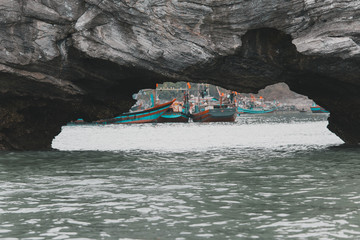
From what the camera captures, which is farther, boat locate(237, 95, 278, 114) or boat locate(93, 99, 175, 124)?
boat locate(237, 95, 278, 114)

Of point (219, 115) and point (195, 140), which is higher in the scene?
point (219, 115)

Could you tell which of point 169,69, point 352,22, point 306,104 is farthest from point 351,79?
point 306,104

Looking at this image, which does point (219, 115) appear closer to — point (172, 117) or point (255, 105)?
point (172, 117)

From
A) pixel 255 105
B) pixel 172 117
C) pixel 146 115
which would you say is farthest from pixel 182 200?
pixel 255 105

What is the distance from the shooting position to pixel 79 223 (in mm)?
7215

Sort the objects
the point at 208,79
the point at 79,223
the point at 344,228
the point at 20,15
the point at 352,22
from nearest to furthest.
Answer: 1. the point at 344,228
2. the point at 79,223
3. the point at 352,22
4. the point at 20,15
5. the point at 208,79

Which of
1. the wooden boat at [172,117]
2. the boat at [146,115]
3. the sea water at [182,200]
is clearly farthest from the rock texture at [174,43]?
the wooden boat at [172,117]

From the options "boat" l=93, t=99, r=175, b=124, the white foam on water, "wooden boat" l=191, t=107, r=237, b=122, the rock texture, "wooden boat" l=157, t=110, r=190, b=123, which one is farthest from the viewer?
"wooden boat" l=157, t=110, r=190, b=123

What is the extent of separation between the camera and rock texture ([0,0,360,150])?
1463cm

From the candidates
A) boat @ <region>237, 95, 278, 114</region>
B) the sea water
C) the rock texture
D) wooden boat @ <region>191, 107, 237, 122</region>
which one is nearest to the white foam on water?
the rock texture

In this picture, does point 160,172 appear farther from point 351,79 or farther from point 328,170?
point 351,79

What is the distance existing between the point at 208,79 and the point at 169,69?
78.8 inches

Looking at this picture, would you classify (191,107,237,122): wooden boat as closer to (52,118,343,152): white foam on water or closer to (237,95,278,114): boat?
(52,118,343,152): white foam on water

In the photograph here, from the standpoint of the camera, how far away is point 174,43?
1535 cm
